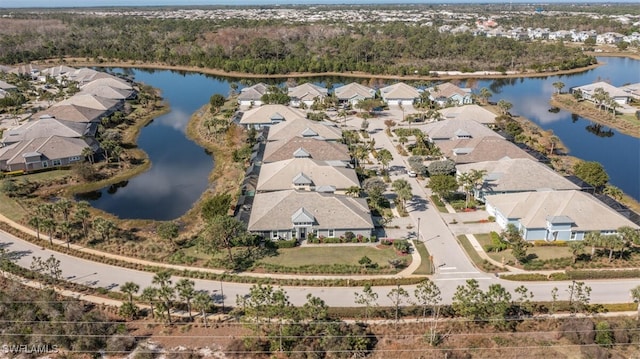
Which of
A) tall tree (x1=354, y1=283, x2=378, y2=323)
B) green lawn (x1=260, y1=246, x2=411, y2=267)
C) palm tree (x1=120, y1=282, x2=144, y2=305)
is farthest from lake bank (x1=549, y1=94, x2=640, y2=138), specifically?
palm tree (x1=120, y1=282, x2=144, y2=305)

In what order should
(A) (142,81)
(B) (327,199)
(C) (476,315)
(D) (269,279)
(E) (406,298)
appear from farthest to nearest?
1. (A) (142,81)
2. (B) (327,199)
3. (D) (269,279)
4. (E) (406,298)
5. (C) (476,315)

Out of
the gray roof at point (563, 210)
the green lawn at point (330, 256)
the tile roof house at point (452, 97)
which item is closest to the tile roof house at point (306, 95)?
the tile roof house at point (452, 97)

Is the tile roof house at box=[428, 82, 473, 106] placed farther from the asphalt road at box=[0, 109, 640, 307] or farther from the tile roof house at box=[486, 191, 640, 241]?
the asphalt road at box=[0, 109, 640, 307]

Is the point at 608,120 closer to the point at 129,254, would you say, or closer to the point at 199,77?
the point at 129,254

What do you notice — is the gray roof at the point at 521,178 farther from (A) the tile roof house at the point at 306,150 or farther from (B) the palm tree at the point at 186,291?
(B) the palm tree at the point at 186,291

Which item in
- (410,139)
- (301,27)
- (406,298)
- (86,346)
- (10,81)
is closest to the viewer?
(86,346)

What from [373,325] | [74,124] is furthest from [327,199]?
[74,124]
